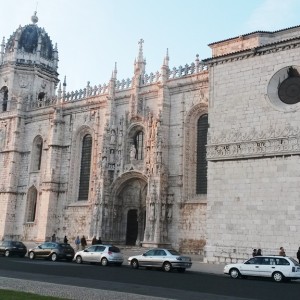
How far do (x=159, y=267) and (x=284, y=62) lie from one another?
39.8ft

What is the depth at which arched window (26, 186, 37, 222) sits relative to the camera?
39.4 meters

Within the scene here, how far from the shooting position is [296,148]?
22.0 metres

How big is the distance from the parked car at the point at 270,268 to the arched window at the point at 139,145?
15.7 metres

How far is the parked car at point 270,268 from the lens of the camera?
1741 centimetres

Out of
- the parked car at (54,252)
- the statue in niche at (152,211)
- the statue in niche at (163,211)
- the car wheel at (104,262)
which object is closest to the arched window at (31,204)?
the parked car at (54,252)

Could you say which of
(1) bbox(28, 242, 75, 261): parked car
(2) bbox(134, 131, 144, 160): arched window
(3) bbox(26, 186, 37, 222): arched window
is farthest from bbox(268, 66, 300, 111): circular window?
(3) bbox(26, 186, 37, 222): arched window

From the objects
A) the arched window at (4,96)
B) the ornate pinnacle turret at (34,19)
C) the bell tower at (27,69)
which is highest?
the ornate pinnacle turret at (34,19)

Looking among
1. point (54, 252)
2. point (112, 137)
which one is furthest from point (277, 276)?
point (112, 137)

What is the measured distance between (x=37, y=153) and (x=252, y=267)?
1054 inches

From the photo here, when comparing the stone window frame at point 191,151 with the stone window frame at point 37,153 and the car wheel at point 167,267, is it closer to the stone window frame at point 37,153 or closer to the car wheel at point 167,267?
the car wheel at point 167,267

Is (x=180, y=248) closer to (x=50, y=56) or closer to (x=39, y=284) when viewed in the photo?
(x=39, y=284)

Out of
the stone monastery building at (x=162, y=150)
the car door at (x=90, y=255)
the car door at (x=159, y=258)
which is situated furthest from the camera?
the car door at (x=90, y=255)

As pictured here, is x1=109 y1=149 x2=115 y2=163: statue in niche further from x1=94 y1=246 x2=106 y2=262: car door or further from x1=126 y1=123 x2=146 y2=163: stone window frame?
x1=94 y1=246 x2=106 y2=262: car door

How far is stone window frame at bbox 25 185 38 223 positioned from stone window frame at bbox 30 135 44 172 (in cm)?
183
